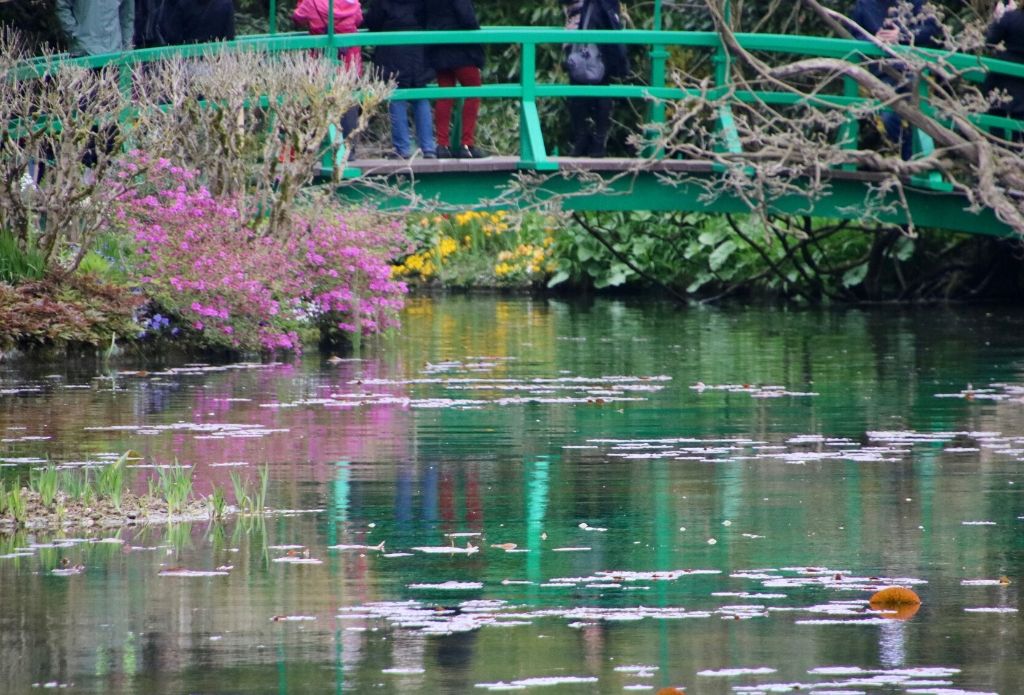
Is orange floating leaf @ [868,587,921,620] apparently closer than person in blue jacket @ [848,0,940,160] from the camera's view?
Yes

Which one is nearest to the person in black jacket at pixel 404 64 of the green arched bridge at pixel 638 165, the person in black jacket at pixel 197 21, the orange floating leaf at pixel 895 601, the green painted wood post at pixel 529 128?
the green arched bridge at pixel 638 165

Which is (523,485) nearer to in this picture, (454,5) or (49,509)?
(49,509)

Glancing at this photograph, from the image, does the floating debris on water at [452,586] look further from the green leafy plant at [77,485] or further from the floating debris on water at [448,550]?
A: the green leafy plant at [77,485]

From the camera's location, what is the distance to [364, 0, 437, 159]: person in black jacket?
20.9 m

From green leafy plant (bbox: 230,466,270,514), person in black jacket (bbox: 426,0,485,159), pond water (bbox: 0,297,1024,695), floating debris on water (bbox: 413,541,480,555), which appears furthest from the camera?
person in black jacket (bbox: 426,0,485,159)

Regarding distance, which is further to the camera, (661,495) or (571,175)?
(571,175)

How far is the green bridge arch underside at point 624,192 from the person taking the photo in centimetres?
2120

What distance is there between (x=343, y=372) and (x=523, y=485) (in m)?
6.53

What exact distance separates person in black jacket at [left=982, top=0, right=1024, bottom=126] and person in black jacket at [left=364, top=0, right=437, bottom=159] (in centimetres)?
540

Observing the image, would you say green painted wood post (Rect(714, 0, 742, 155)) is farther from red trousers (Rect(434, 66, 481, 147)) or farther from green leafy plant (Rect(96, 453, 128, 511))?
green leafy plant (Rect(96, 453, 128, 511))

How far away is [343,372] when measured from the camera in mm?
16562

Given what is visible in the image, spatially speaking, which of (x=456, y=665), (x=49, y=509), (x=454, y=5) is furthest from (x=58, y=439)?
(x=454, y=5)

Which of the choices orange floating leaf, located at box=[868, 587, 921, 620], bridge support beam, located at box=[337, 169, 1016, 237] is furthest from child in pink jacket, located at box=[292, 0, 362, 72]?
orange floating leaf, located at box=[868, 587, 921, 620]

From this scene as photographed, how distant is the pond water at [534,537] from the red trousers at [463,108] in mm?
5207
